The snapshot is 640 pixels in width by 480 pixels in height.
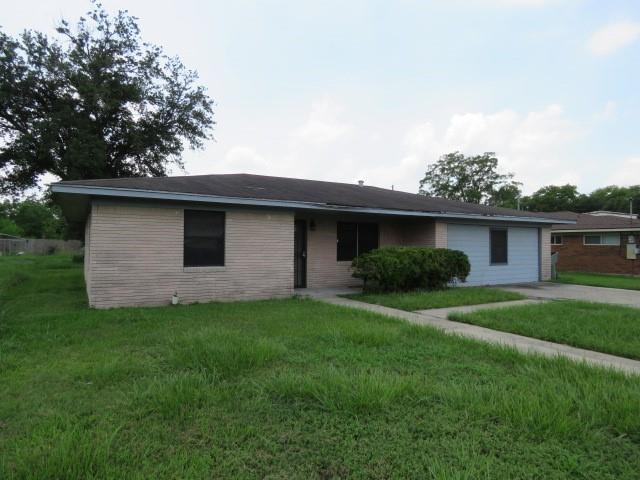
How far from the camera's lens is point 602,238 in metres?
19.2

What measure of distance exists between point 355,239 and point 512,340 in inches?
278

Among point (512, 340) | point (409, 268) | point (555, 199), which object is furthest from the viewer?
point (555, 199)

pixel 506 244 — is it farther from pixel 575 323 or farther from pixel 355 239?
pixel 575 323

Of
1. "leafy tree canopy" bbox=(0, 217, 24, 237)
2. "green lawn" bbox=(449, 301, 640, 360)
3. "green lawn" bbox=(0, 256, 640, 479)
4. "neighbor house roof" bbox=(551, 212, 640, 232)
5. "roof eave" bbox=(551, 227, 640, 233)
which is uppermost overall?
"leafy tree canopy" bbox=(0, 217, 24, 237)

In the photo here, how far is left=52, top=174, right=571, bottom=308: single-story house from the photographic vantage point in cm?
741

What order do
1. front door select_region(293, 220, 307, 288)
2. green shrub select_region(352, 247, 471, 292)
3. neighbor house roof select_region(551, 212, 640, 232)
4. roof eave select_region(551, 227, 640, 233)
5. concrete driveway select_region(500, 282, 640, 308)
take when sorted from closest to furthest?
concrete driveway select_region(500, 282, 640, 308) < green shrub select_region(352, 247, 471, 292) < front door select_region(293, 220, 307, 288) < roof eave select_region(551, 227, 640, 233) < neighbor house roof select_region(551, 212, 640, 232)

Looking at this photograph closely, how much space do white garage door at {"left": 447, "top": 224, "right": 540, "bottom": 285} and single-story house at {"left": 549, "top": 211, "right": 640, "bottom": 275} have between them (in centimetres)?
468

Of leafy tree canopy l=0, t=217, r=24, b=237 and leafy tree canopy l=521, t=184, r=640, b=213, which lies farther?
leafy tree canopy l=521, t=184, r=640, b=213

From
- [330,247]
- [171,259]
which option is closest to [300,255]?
[330,247]

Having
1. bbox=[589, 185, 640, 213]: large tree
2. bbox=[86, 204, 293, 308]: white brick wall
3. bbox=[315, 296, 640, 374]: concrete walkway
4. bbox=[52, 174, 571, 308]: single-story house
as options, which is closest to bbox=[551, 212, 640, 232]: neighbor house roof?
bbox=[52, 174, 571, 308]: single-story house

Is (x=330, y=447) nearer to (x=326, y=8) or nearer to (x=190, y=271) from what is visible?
(x=190, y=271)

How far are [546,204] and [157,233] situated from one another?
5862 cm

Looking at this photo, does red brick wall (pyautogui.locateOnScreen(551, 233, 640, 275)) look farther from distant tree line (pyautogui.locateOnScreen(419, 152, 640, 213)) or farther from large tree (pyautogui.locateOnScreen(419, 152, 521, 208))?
large tree (pyautogui.locateOnScreen(419, 152, 521, 208))

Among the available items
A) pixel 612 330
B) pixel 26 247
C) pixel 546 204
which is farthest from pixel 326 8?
pixel 546 204
